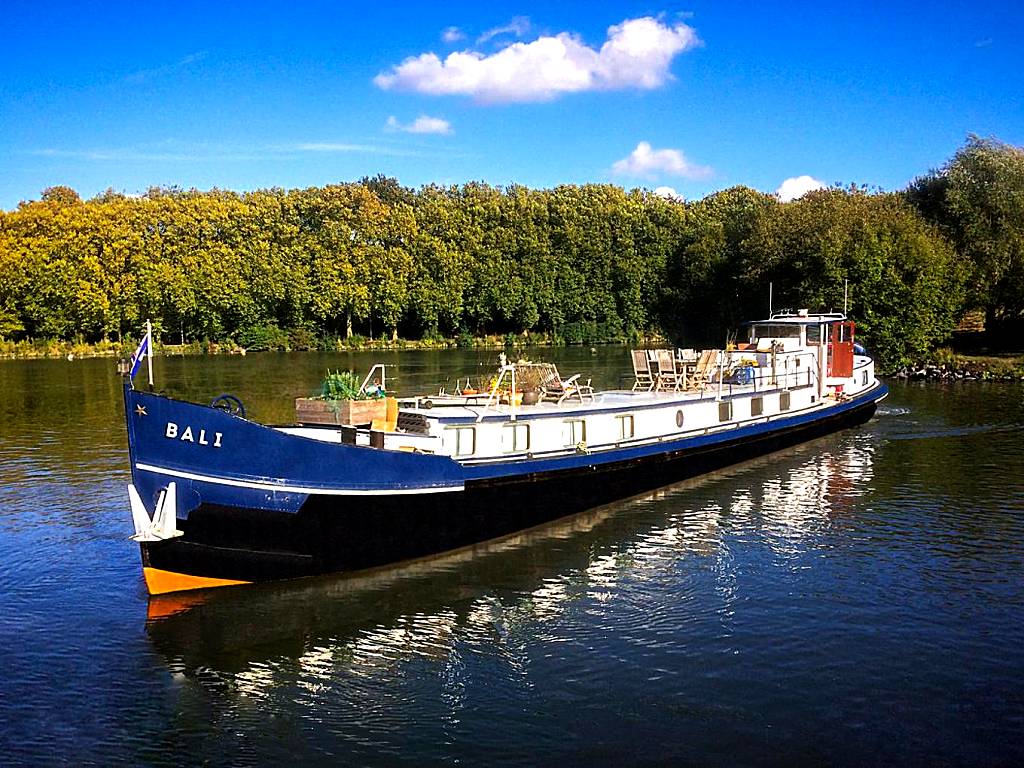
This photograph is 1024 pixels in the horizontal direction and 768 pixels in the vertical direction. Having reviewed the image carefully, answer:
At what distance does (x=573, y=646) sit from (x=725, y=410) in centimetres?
1502

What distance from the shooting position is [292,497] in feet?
51.1

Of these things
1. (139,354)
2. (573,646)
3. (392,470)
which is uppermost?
(139,354)

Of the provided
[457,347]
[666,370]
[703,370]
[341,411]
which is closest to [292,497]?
[341,411]

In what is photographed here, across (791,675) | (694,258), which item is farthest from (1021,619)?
(694,258)

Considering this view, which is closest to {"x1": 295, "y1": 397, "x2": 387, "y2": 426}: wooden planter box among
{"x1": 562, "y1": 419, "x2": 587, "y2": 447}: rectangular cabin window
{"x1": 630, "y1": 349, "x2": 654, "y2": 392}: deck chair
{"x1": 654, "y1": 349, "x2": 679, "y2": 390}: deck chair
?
{"x1": 562, "y1": 419, "x2": 587, "y2": 447}: rectangular cabin window

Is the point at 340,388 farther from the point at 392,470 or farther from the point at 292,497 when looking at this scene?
the point at 292,497

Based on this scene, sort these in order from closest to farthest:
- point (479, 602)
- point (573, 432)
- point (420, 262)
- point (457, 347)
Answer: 1. point (479, 602)
2. point (573, 432)
3. point (457, 347)
4. point (420, 262)

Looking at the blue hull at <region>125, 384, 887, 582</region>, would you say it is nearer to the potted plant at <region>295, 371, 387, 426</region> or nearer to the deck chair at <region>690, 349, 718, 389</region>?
the potted plant at <region>295, 371, 387, 426</region>

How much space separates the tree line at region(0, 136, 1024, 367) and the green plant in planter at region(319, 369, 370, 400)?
50495 millimetres

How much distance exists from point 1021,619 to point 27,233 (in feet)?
359

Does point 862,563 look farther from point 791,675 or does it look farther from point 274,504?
point 274,504

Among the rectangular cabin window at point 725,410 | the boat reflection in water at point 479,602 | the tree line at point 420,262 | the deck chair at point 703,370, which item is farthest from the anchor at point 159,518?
the tree line at point 420,262

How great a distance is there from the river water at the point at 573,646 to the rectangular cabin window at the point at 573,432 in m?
1.92

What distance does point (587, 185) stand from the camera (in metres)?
122
